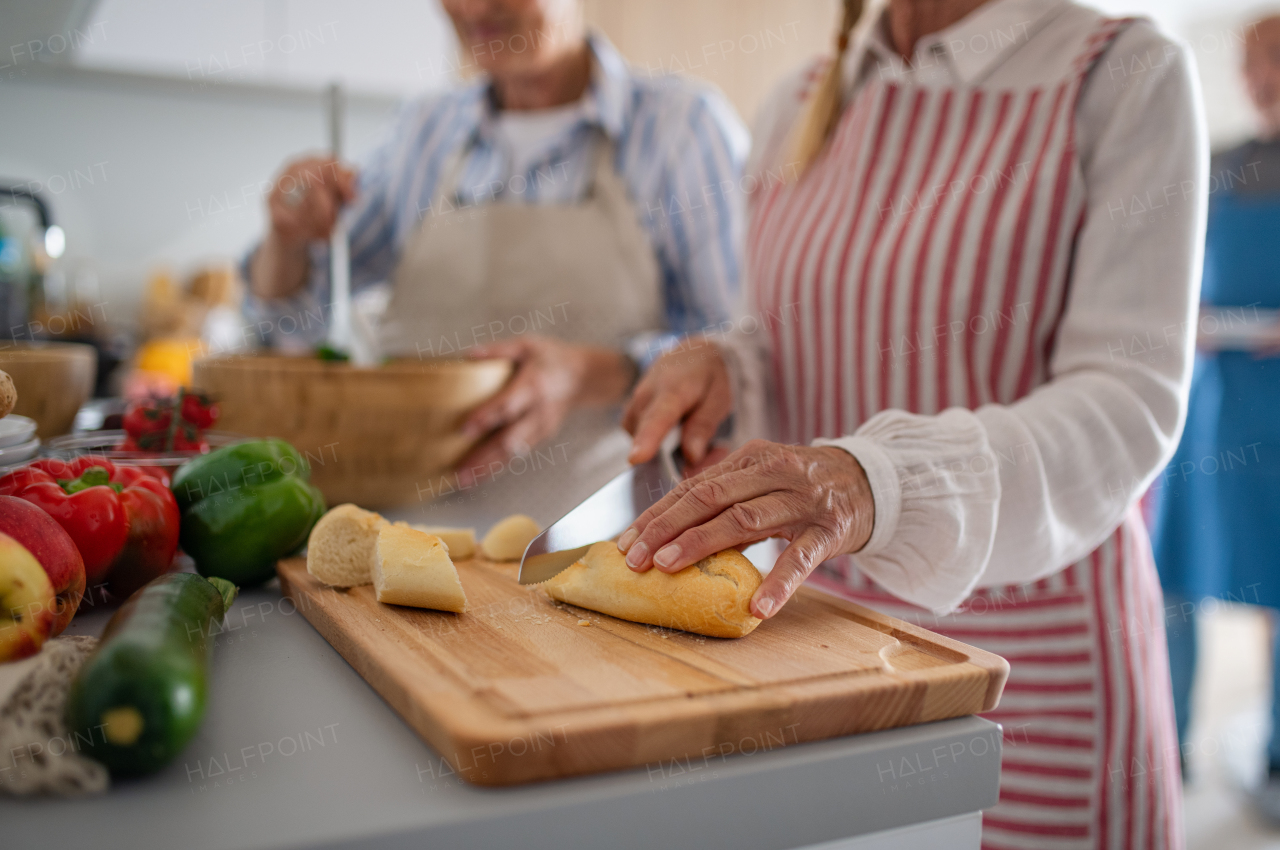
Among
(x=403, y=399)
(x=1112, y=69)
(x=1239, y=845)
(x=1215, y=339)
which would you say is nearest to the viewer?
(x=1112, y=69)

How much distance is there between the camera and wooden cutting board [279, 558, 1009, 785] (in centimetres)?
45

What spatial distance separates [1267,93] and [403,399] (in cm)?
257

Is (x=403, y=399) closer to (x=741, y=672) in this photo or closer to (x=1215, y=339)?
(x=741, y=672)

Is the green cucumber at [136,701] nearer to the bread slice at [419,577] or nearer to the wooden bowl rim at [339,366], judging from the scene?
the bread slice at [419,577]

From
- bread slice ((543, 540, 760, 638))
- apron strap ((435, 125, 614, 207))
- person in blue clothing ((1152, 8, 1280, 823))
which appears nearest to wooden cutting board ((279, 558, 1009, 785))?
bread slice ((543, 540, 760, 638))

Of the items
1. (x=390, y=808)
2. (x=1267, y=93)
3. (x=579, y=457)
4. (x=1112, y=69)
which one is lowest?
(x=579, y=457)

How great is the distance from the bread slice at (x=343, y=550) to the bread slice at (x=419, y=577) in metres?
0.06

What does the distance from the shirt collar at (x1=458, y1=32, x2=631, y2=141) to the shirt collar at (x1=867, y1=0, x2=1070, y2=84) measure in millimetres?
587

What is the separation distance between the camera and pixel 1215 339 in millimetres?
2385

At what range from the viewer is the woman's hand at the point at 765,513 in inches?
24.4

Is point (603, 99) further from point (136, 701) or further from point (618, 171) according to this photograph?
point (136, 701)

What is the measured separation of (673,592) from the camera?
599mm

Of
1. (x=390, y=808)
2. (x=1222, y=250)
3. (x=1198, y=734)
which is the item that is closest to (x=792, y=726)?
(x=390, y=808)

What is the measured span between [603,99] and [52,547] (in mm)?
1180
